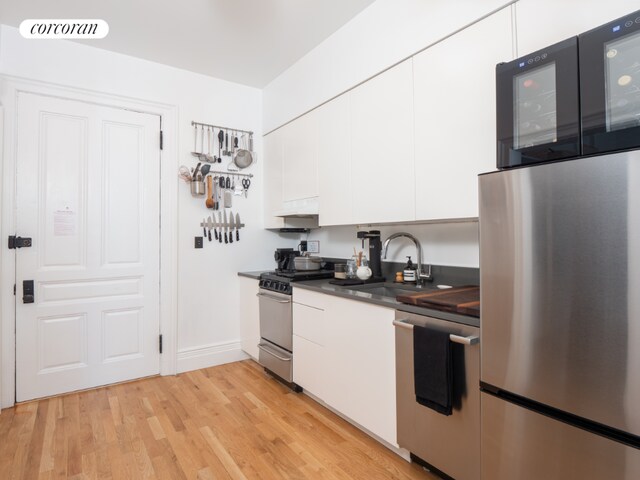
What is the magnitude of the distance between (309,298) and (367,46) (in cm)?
170

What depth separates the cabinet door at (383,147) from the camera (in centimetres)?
206

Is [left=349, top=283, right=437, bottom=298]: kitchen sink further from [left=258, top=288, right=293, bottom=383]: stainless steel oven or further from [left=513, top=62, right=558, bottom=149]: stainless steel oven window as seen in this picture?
[left=513, top=62, right=558, bottom=149]: stainless steel oven window

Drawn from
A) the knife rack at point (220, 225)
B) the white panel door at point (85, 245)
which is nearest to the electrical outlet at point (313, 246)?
the knife rack at point (220, 225)

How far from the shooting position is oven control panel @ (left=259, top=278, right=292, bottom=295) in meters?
2.71

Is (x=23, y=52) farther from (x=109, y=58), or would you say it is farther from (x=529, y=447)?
(x=529, y=447)

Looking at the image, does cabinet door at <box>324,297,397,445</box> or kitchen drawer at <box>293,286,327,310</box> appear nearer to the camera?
cabinet door at <box>324,297,397,445</box>

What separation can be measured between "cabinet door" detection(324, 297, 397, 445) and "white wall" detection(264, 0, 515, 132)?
4.81 ft

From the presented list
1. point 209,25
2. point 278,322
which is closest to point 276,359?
point 278,322

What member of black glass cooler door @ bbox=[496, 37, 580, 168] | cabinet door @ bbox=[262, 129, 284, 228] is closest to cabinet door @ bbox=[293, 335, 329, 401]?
cabinet door @ bbox=[262, 129, 284, 228]

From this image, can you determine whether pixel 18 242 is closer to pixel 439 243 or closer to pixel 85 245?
pixel 85 245

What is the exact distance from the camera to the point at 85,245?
9.28 feet

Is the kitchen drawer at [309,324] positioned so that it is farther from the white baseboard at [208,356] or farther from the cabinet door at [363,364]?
the white baseboard at [208,356]

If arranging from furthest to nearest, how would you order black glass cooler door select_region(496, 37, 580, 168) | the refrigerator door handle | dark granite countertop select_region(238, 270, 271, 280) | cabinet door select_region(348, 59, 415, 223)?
dark granite countertop select_region(238, 270, 271, 280), cabinet door select_region(348, 59, 415, 223), the refrigerator door handle, black glass cooler door select_region(496, 37, 580, 168)

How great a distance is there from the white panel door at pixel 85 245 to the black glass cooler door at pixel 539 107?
2756mm
